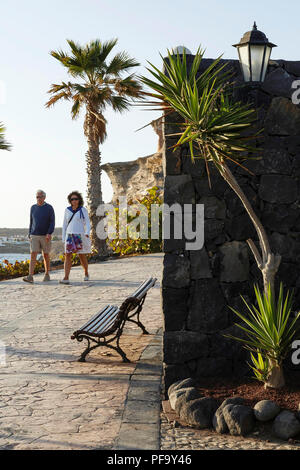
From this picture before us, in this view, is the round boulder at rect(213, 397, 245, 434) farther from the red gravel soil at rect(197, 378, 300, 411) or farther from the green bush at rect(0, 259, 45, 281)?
the green bush at rect(0, 259, 45, 281)

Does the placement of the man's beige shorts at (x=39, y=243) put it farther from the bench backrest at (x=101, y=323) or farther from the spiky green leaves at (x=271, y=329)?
the spiky green leaves at (x=271, y=329)

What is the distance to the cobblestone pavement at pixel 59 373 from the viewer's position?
4.49m

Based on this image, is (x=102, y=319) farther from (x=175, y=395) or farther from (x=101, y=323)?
(x=175, y=395)

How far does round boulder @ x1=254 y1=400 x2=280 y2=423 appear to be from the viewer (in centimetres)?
453

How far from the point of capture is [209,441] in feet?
14.4

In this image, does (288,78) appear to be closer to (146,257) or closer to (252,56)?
(252,56)

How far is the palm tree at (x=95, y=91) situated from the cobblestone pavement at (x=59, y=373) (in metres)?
8.64

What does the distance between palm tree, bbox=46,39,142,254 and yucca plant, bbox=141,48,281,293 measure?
13.4 m

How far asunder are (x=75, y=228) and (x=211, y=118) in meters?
7.02
